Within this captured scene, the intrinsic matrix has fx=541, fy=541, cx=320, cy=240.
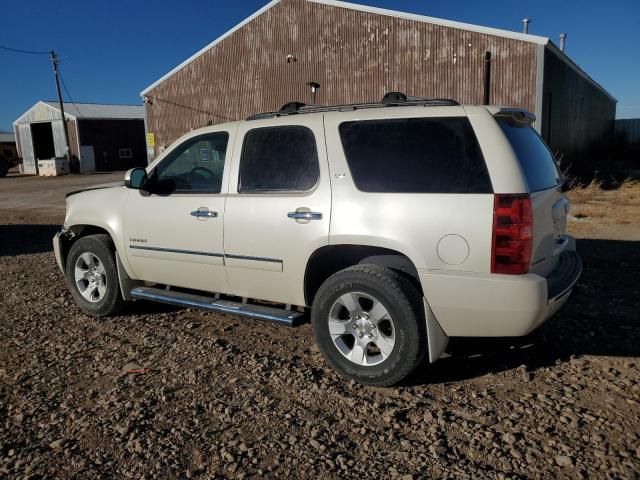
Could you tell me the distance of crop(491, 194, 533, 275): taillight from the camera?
325cm

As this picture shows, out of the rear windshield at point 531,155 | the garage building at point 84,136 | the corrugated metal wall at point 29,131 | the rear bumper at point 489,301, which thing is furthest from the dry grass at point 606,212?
the corrugated metal wall at point 29,131

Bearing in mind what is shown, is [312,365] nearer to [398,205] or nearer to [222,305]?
[222,305]

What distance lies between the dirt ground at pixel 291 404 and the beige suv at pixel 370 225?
1.23ft

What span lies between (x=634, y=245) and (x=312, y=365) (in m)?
6.41

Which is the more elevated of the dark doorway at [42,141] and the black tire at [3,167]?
the dark doorway at [42,141]

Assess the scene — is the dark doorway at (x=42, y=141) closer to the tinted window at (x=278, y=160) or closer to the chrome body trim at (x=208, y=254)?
the chrome body trim at (x=208, y=254)

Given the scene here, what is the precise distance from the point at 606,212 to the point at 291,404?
429 inches

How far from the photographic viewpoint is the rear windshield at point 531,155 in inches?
139

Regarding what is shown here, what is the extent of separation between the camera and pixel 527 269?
3.30 meters

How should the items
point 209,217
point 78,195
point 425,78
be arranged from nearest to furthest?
point 209,217 → point 78,195 → point 425,78

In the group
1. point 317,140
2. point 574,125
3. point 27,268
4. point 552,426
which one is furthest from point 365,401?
point 574,125

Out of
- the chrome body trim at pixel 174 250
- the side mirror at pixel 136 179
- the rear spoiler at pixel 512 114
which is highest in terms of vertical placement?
the rear spoiler at pixel 512 114

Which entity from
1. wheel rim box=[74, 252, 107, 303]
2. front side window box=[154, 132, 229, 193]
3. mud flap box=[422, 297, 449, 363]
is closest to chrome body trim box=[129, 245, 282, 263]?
front side window box=[154, 132, 229, 193]

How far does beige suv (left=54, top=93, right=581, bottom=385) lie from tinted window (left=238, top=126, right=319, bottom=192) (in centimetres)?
1
